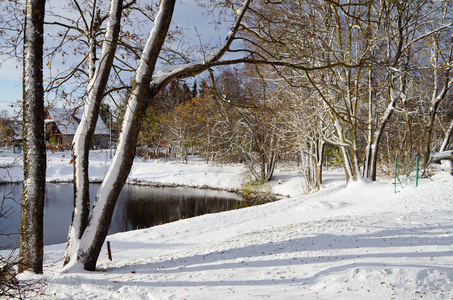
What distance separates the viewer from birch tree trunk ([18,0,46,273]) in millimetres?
5430

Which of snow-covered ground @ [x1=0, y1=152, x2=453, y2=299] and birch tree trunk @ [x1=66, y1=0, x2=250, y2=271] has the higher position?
birch tree trunk @ [x1=66, y1=0, x2=250, y2=271]

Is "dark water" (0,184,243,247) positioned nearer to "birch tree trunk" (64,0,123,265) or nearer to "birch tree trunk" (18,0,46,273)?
"birch tree trunk" (64,0,123,265)

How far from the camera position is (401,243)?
537 cm

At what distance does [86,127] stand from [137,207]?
1400 cm

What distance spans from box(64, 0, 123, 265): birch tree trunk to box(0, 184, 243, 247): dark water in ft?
25.9

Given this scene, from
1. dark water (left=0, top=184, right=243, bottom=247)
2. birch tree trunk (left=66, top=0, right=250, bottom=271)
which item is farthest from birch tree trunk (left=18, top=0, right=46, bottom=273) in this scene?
dark water (left=0, top=184, right=243, bottom=247)

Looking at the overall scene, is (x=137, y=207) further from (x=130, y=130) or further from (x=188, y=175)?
(x=130, y=130)

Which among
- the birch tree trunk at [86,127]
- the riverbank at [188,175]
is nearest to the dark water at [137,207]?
the riverbank at [188,175]

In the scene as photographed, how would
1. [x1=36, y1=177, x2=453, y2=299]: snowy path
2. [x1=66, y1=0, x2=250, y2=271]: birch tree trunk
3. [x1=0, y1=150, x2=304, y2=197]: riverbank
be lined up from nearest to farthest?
[x1=36, y1=177, x2=453, y2=299]: snowy path → [x1=66, y1=0, x2=250, y2=271]: birch tree trunk → [x1=0, y1=150, x2=304, y2=197]: riverbank

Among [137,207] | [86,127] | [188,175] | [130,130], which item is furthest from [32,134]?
[188,175]

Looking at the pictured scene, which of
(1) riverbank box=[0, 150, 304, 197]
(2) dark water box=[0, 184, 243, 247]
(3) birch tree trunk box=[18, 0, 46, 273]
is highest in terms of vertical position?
(3) birch tree trunk box=[18, 0, 46, 273]

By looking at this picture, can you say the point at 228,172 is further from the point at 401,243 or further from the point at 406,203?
the point at 401,243

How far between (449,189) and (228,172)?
19.2 meters

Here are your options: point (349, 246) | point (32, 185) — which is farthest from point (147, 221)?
point (349, 246)
